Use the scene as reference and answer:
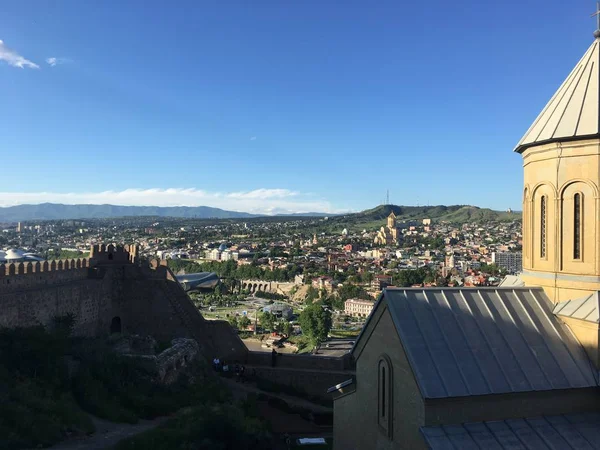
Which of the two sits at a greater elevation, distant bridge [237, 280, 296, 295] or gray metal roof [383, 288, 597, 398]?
gray metal roof [383, 288, 597, 398]

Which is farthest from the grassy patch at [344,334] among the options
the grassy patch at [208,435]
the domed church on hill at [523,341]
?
the domed church on hill at [523,341]

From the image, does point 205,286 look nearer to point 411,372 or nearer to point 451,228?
point 411,372

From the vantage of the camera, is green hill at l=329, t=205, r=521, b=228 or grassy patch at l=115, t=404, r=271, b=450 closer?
grassy patch at l=115, t=404, r=271, b=450

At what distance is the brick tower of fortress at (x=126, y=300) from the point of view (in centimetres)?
1439

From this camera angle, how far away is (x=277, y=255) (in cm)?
9838

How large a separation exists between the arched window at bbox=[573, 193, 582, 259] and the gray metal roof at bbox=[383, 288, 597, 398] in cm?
80

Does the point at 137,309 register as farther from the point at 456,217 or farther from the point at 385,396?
the point at 456,217

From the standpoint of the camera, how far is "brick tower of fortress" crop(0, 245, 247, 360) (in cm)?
1439

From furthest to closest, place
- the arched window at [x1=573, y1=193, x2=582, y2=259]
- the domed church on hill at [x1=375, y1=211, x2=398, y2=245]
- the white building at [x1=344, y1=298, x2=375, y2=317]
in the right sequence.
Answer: the domed church on hill at [x1=375, y1=211, x2=398, y2=245]
the white building at [x1=344, y1=298, x2=375, y2=317]
the arched window at [x1=573, y1=193, x2=582, y2=259]

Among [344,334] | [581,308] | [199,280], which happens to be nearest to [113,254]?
[581,308]

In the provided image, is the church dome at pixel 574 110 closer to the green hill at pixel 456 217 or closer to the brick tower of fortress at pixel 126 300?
the brick tower of fortress at pixel 126 300

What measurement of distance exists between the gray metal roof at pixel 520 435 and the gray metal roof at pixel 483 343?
36 cm

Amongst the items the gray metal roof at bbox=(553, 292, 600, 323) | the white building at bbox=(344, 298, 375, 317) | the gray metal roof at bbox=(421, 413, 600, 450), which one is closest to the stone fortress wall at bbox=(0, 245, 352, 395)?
the gray metal roof at bbox=(553, 292, 600, 323)

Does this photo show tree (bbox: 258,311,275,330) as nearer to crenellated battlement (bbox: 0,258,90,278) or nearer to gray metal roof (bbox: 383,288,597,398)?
crenellated battlement (bbox: 0,258,90,278)
